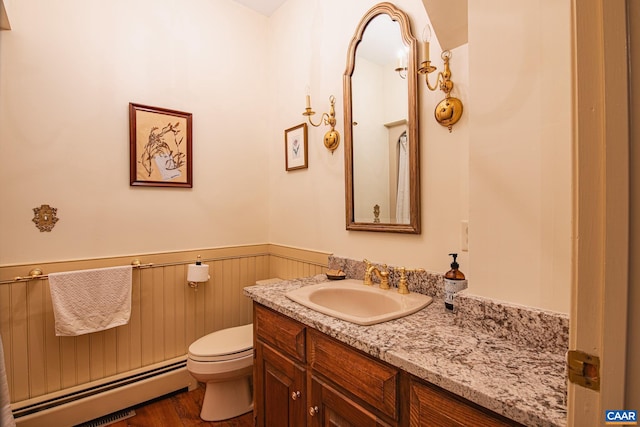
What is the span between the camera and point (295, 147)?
2.27m

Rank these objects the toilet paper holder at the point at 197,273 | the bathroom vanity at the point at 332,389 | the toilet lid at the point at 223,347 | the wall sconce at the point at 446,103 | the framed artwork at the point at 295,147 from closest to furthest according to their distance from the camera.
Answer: the bathroom vanity at the point at 332,389 < the wall sconce at the point at 446,103 < the toilet lid at the point at 223,347 < the toilet paper holder at the point at 197,273 < the framed artwork at the point at 295,147

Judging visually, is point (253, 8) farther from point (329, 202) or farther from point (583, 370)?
point (583, 370)

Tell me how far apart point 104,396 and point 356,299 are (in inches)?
63.3

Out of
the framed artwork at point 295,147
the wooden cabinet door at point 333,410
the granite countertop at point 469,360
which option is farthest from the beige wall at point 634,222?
the framed artwork at point 295,147

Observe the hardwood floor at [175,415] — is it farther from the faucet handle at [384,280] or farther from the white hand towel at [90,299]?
the faucet handle at [384,280]

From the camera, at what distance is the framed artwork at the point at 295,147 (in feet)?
7.15

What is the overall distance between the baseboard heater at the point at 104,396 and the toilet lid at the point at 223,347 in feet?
1.37

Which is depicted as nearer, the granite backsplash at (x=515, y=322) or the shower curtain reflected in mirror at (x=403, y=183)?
the granite backsplash at (x=515, y=322)

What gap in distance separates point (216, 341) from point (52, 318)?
35.3 inches

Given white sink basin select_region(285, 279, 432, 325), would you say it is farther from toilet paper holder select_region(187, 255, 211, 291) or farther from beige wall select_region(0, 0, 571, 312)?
toilet paper holder select_region(187, 255, 211, 291)

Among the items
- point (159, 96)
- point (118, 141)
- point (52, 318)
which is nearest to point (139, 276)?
point (52, 318)

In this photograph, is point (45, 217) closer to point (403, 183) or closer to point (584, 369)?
point (403, 183)

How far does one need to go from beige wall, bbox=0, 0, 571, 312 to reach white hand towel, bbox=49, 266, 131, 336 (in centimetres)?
15

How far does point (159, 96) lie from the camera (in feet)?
6.70
